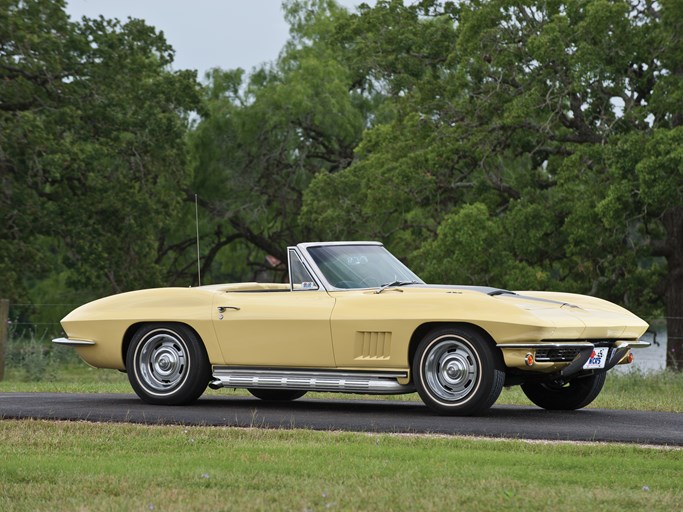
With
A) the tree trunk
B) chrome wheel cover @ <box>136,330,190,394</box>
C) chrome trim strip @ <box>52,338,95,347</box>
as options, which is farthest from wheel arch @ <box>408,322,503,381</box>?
the tree trunk

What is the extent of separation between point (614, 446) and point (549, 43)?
21.3 meters

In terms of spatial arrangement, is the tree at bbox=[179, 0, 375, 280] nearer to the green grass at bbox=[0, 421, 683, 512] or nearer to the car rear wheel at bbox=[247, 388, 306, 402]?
the car rear wheel at bbox=[247, 388, 306, 402]

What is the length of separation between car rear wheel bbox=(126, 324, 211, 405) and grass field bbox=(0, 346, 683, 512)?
1.75 metres

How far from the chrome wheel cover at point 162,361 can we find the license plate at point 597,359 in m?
3.62

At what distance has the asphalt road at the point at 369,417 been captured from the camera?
991 centimetres

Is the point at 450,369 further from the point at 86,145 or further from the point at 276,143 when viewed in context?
the point at 276,143

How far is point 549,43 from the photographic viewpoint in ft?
96.2

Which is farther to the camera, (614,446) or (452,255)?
(452,255)

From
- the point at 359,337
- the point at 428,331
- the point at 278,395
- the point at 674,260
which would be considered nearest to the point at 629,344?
the point at 428,331

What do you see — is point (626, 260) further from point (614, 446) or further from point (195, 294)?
point (614, 446)

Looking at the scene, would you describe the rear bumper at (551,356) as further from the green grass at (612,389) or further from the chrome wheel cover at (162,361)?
the chrome wheel cover at (162,361)

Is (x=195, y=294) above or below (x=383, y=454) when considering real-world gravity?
above

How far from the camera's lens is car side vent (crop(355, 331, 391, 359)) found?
11.1 meters

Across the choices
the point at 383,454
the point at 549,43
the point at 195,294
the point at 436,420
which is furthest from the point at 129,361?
the point at 549,43
